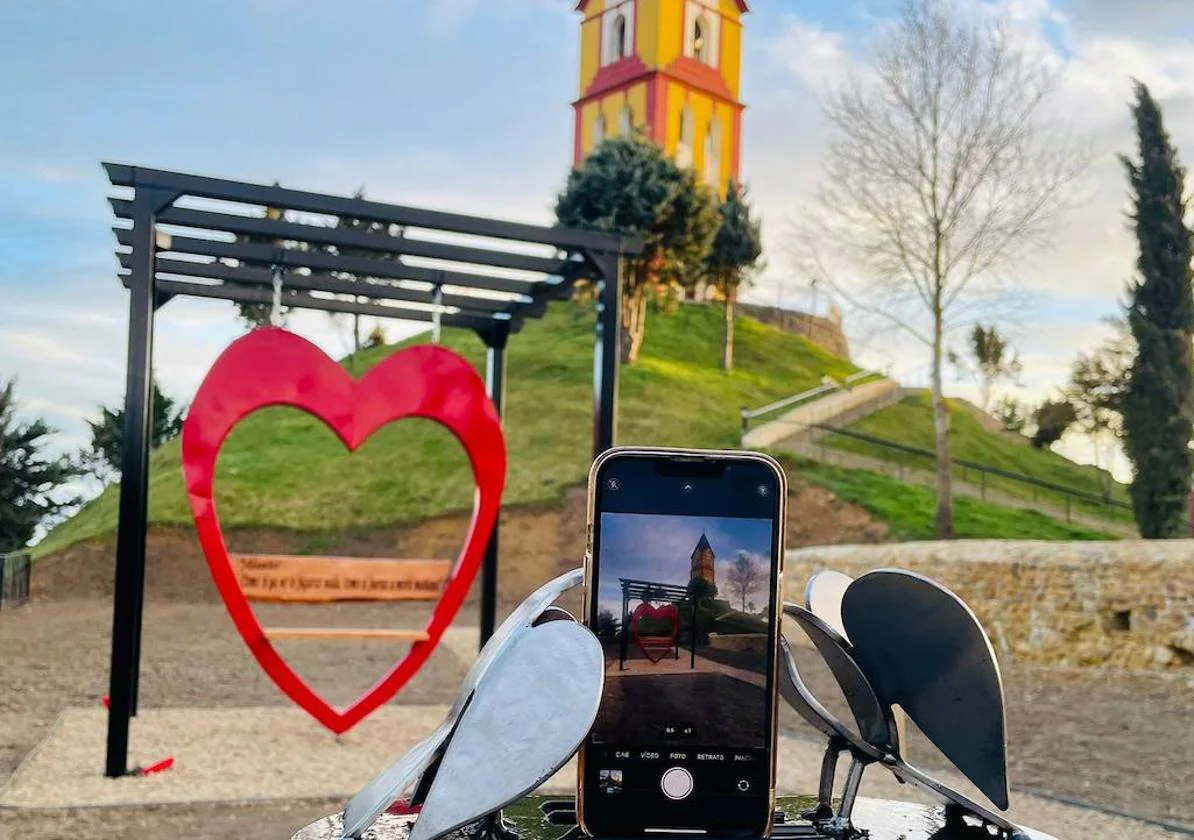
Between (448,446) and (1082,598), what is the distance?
651 inches

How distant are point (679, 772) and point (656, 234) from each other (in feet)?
99.5

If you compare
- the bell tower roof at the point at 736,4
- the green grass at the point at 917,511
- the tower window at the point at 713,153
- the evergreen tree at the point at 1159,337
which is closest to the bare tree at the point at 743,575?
the green grass at the point at 917,511

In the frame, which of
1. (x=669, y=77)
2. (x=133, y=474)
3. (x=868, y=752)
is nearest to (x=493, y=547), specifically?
(x=133, y=474)

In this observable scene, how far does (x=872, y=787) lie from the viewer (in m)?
6.18

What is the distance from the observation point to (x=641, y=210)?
1185 inches

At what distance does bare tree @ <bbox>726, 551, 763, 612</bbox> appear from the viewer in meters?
1.44

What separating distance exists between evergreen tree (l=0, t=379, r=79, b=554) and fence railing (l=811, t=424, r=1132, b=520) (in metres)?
17.7

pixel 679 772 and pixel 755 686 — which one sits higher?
pixel 755 686

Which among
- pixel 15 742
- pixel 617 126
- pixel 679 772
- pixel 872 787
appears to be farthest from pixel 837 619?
pixel 617 126

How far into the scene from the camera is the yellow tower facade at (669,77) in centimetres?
4062

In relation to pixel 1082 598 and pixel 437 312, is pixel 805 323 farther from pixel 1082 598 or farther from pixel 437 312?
pixel 437 312

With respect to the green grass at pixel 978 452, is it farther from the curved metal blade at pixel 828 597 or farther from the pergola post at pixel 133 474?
the curved metal blade at pixel 828 597

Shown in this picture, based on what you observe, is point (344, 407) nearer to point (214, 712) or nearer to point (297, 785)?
point (297, 785)

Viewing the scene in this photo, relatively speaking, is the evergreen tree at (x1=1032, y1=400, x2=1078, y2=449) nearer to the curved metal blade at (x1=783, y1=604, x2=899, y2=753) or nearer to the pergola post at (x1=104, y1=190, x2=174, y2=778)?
the pergola post at (x1=104, y1=190, x2=174, y2=778)
